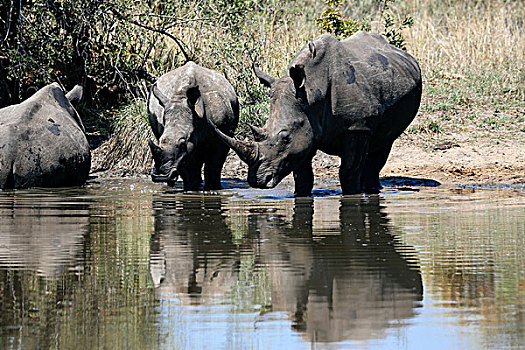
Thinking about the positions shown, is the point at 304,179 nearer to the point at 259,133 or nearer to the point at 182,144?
the point at 259,133

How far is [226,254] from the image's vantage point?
220 inches

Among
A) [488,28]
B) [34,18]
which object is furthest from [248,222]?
[488,28]

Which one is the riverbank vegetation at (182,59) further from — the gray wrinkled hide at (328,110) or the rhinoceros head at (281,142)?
the rhinoceros head at (281,142)

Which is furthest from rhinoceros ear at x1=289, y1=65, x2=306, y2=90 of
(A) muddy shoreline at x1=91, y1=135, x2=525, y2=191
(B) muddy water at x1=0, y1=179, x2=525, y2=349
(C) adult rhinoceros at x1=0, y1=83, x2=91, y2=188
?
(C) adult rhinoceros at x1=0, y1=83, x2=91, y2=188

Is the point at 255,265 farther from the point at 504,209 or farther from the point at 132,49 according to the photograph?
the point at 132,49

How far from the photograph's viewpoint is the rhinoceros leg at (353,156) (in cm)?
981

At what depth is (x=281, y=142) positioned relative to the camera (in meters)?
9.46

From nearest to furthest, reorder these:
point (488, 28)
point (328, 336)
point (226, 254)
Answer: point (328, 336), point (226, 254), point (488, 28)

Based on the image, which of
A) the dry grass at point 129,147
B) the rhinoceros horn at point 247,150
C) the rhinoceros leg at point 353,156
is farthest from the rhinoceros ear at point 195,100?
the dry grass at point 129,147

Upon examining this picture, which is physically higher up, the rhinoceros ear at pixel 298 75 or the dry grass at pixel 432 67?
the dry grass at pixel 432 67

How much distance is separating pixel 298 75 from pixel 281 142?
734 millimetres

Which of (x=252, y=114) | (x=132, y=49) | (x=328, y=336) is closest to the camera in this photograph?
(x=328, y=336)

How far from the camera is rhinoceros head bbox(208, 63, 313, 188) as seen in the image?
9.43m

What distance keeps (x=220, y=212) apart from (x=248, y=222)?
0.96 metres
